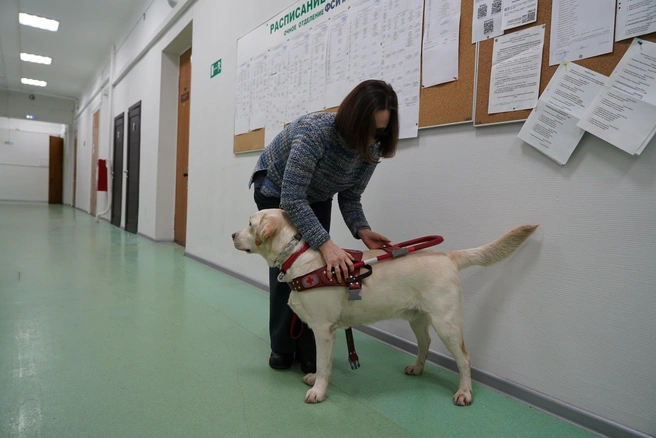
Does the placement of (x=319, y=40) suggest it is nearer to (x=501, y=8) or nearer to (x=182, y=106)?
(x=501, y=8)

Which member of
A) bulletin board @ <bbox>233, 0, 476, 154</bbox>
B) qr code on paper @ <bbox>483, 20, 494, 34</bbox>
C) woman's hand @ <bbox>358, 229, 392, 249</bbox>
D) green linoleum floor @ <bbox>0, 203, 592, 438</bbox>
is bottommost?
green linoleum floor @ <bbox>0, 203, 592, 438</bbox>

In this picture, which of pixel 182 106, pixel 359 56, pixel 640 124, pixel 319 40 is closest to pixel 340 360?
pixel 640 124

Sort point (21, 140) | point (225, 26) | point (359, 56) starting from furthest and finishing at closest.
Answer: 1. point (21, 140)
2. point (225, 26)
3. point (359, 56)

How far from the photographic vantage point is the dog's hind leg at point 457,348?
1.40 m

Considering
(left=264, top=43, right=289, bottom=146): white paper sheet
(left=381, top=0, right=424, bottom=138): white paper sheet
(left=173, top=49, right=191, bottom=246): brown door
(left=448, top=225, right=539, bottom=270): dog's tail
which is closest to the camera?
(left=448, top=225, right=539, bottom=270): dog's tail

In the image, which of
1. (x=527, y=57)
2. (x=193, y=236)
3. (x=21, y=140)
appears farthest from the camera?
(x=21, y=140)

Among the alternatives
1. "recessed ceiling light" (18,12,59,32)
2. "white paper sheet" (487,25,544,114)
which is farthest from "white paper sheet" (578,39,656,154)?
"recessed ceiling light" (18,12,59,32)

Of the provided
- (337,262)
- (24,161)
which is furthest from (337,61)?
(24,161)

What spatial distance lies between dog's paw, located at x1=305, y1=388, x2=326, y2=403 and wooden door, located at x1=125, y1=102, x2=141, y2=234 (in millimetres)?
6120

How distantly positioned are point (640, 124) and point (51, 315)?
9.50ft

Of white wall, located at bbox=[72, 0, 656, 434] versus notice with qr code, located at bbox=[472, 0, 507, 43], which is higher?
notice with qr code, located at bbox=[472, 0, 507, 43]

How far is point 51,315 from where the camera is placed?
227cm

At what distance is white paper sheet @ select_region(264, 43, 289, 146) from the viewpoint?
287cm

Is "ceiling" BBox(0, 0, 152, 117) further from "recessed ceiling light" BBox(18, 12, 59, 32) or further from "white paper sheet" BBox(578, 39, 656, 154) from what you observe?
"white paper sheet" BBox(578, 39, 656, 154)
